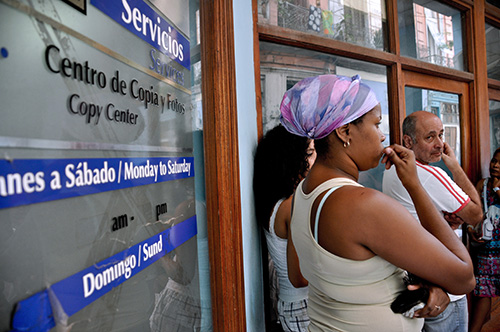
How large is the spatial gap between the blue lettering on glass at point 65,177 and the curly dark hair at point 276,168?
755 mm

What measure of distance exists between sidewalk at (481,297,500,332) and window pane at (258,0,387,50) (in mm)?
2943

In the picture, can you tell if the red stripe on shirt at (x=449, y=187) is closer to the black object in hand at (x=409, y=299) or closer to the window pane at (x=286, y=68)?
the window pane at (x=286, y=68)

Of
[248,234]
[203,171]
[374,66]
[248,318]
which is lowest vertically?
[248,318]

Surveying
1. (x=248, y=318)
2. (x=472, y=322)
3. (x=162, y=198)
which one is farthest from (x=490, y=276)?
(x=162, y=198)

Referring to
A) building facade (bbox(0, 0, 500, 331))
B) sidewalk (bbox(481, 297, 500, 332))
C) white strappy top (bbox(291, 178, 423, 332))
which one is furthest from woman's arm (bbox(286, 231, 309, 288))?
sidewalk (bbox(481, 297, 500, 332))

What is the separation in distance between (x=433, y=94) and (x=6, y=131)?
3330 millimetres

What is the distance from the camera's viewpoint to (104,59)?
0.84m

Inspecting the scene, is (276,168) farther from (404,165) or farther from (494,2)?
(494,2)

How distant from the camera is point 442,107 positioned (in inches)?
122

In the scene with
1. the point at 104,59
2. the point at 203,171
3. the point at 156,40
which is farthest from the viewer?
the point at 203,171

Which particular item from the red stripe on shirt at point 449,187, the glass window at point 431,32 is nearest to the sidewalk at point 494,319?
the red stripe on shirt at point 449,187

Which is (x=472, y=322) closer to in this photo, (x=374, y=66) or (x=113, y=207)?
(x=374, y=66)

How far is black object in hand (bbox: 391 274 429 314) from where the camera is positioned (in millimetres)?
949

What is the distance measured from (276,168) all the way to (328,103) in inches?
27.5
